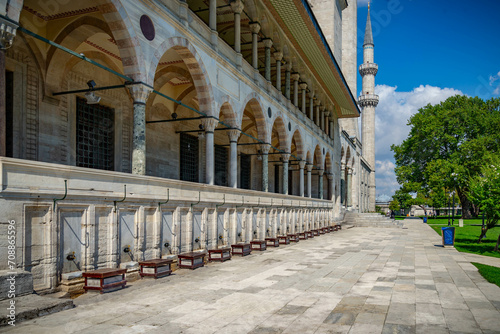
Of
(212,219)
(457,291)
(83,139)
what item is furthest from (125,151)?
(457,291)

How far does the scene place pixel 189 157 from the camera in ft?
79.9

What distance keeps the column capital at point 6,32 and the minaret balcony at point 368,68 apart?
76545mm

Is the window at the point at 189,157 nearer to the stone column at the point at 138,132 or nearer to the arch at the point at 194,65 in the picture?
the arch at the point at 194,65

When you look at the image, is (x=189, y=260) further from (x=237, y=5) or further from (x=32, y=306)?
(x=237, y=5)

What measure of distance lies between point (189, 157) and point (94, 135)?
8.05 m

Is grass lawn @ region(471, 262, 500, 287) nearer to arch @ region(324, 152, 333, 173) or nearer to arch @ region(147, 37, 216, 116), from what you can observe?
arch @ region(147, 37, 216, 116)

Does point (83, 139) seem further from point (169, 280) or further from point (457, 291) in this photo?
point (457, 291)

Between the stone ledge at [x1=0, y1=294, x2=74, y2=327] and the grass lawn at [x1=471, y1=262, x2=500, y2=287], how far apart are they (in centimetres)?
891

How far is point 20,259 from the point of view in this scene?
6387 mm

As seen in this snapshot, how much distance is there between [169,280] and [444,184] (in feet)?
156

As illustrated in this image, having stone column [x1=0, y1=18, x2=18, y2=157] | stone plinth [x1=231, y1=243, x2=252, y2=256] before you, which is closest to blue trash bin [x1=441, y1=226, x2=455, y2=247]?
stone plinth [x1=231, y1=243, x2=252, y2=256]

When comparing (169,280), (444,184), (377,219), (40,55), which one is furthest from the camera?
(444,184)

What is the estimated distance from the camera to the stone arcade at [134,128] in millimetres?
7387

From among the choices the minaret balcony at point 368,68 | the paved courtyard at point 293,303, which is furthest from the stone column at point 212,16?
the minaret balcony at point 368,68
